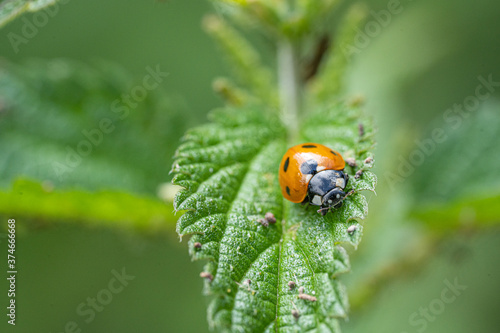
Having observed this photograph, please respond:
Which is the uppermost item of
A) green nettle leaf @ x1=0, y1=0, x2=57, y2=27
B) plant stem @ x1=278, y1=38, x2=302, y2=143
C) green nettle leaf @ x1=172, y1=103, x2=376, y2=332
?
plant stem @ x1=278, y1=38, x2=302, y2=143

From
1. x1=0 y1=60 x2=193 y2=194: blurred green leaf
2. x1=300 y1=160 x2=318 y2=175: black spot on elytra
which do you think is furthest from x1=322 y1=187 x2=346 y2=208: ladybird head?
x1=0 y1=60 x2=193 y2=194: blurred green leaf

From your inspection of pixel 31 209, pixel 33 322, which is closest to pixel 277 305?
pixel 31 209

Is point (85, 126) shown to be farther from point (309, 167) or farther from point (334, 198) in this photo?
point (334, 198)

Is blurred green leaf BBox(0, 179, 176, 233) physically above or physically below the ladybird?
above

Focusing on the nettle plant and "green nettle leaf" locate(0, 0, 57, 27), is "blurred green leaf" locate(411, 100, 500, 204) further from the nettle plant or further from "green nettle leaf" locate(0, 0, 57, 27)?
"green nettle leaf" locate(0, 0, 57, 27)

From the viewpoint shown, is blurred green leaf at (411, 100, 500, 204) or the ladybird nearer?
the ladybird
